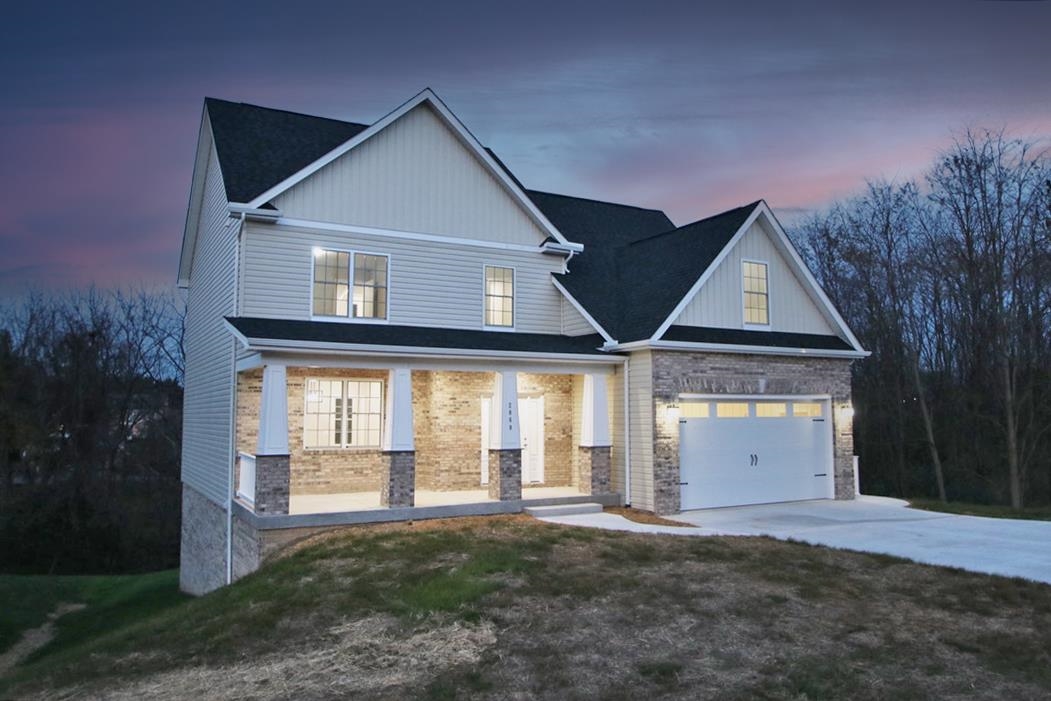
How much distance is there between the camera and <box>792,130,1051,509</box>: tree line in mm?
24000

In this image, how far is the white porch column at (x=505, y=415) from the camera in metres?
14.7

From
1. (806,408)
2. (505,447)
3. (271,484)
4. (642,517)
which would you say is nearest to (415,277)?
(505,447)

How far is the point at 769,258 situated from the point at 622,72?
211 inches

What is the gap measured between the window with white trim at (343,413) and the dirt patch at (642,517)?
205 inches

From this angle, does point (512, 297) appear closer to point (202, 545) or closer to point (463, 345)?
point (463, 345)

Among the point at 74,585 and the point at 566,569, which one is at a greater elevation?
the point at 566,569

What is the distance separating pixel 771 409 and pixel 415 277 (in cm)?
830

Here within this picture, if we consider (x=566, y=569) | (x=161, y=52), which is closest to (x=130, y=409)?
(x=161, y=52)

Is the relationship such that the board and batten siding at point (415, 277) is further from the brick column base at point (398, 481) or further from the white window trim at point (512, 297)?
the brick column base at point (398, 481)

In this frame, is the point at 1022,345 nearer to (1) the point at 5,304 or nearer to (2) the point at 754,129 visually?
(2) the point at 754,129

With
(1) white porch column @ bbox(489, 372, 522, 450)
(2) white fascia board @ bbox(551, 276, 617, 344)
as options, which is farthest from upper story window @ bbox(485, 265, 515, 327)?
(1) white porch column @ bbox(489, 372, 522, 450)

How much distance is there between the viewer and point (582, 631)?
26.2 ft

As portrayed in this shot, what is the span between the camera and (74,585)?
71.9 ft

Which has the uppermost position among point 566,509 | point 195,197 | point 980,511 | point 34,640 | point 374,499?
point 195,197
